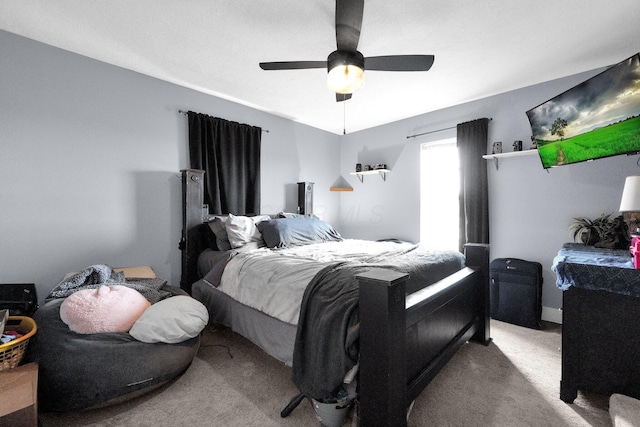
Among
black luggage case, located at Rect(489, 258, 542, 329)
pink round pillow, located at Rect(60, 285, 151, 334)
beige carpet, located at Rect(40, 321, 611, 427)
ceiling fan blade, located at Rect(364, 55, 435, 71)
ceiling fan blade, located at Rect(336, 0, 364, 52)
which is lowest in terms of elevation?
beige carpet, located at Rect(40, 321, 611, 427)

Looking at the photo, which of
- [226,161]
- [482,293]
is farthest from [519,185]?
[226,161]

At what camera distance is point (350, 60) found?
1717 mm

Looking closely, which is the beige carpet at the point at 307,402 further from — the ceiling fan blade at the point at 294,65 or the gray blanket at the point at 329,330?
the ceiling fan blade at the point at 294,65

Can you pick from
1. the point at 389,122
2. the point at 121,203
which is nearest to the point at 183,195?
the point at 121,203

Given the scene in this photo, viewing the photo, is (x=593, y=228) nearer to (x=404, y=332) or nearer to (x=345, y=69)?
(x=404, y=332)

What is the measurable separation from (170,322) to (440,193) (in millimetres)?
3534

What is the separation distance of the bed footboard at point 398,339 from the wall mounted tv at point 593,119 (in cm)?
170

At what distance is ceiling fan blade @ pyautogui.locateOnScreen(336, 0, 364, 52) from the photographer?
148 cm

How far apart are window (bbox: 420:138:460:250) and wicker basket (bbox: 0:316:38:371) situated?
12.5 ft

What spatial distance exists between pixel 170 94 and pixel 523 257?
14.2ft

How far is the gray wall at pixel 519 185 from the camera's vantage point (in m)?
2.67

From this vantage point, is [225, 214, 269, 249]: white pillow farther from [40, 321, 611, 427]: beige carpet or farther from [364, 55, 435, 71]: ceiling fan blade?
[364, 55, 435, 71]: ceiling fan blade

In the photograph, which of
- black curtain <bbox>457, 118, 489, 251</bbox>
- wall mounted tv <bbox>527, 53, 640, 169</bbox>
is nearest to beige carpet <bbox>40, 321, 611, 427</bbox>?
black curtain <bbox>457, 118, 489, 251</bbox>

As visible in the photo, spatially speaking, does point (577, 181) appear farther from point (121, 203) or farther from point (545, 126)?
point (121, 203)
